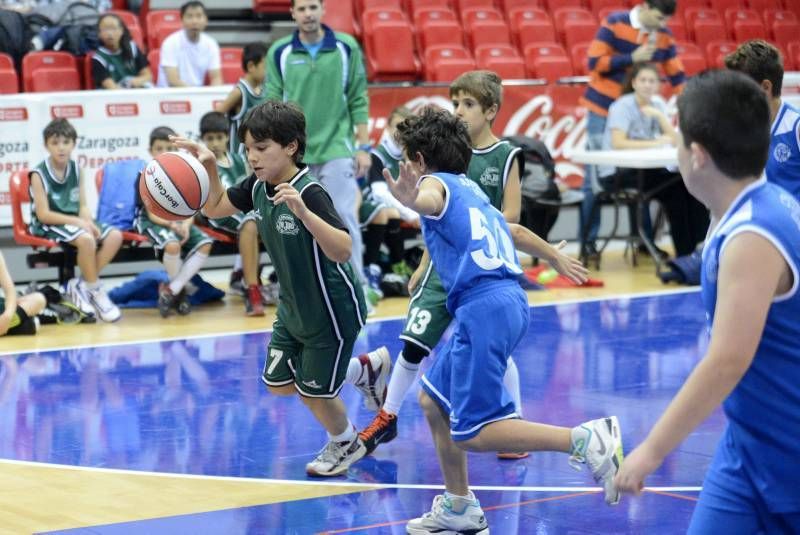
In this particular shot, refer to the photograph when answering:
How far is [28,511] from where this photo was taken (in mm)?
5207

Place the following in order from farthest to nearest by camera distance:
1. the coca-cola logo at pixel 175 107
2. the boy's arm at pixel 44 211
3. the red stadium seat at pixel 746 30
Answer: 1. the red stadium seat at pixel 746 30
2. the coca-cola logo at pixel 175 107
3. the boy's arm at pixel 44 211

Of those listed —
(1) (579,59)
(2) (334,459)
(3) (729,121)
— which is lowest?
(2) (334,459)

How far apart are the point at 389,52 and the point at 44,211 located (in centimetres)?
523

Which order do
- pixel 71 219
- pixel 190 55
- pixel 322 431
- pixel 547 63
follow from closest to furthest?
pixel 322 431 < pixel 71 219 < pixel 190 55 < pixel 547 63

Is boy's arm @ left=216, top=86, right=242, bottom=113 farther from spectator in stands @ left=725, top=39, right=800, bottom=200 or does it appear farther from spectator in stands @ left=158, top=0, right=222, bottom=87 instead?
spectator in stands @ left=725, top=39, right=800, bottom=200

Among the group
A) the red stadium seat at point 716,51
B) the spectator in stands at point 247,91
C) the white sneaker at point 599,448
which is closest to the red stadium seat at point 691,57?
the red stadium seat at point 716,51

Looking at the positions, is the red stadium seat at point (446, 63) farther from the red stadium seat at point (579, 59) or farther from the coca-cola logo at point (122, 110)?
the coca-cola logo at point (122, 110)

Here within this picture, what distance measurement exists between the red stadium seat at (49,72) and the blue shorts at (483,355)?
26.2 ft

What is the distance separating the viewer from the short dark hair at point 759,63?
219 inches

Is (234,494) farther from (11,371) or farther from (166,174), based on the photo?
(11,371)

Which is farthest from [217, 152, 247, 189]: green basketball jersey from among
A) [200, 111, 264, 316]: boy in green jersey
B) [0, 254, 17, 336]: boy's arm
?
[0, 254, 17, 336]: boy's arm

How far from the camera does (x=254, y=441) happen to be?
6340 mm

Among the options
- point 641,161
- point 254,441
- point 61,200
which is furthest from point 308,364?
point 641,161

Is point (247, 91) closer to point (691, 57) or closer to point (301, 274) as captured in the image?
point (301, 274)
